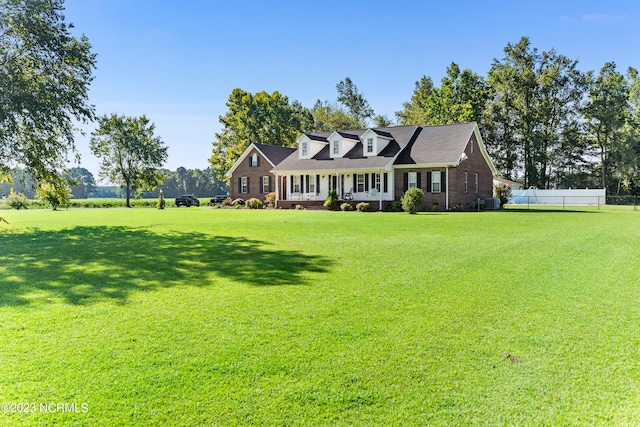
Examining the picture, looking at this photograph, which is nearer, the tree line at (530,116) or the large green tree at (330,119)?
the tree line at (530,116)

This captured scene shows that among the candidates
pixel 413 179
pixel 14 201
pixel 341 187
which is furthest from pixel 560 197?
pixel 14 201

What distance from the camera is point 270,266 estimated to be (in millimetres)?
8797

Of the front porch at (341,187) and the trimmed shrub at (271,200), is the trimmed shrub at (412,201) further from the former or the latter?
the trimmed shrub at (271,200)

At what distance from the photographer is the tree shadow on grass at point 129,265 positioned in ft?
22.0

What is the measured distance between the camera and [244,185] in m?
44.0

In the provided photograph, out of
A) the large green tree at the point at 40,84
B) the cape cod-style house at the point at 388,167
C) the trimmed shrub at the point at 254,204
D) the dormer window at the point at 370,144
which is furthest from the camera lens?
the trimmed shrub at the point at 254,204

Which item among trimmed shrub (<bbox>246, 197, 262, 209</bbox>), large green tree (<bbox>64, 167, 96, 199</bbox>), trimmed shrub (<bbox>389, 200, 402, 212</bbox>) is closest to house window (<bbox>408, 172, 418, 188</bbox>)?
trimmed shrub (<bbox>389, 200, 402, 212</bbox>)

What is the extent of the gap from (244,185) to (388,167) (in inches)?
653

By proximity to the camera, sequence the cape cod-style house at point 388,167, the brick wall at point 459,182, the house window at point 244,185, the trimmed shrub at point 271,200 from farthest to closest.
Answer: the house window at point 244,185, the trimmed shrub at point 271,200, the cape cod-style house at point 388,167, the brick wall at point 459,182

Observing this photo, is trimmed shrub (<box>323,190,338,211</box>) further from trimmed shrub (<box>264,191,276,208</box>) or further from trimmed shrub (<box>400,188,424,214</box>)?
trimmed shrub (<box>400,188,424,214</box>)

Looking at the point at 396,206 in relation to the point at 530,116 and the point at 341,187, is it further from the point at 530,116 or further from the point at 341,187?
the point at 530,116

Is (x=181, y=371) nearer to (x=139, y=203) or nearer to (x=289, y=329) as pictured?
(x=289, y=329)

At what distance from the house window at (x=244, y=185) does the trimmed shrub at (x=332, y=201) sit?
12.4 meters

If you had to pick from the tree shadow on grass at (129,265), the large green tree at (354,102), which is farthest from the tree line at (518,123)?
the tree shadow on grass at (129,265)
